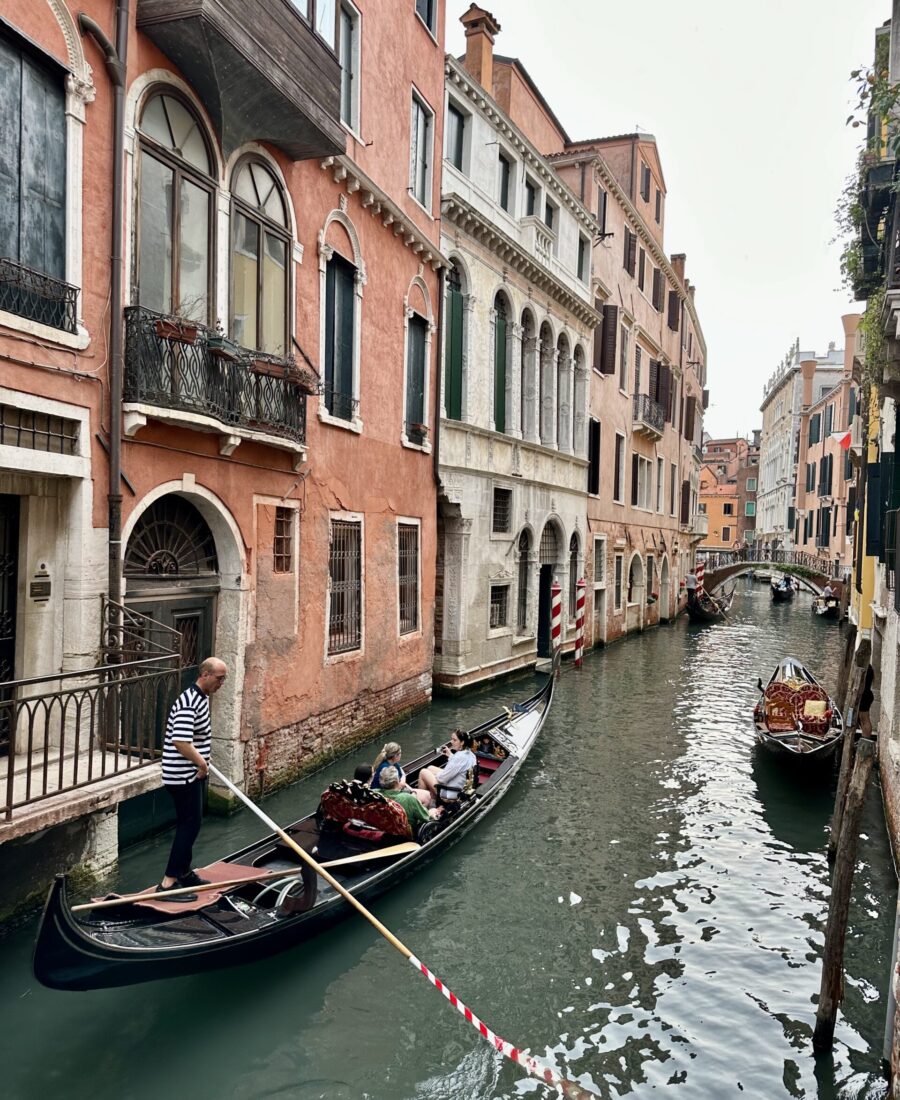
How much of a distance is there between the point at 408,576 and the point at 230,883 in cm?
667

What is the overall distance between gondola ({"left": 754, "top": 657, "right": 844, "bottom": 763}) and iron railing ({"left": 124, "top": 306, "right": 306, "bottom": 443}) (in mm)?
6668

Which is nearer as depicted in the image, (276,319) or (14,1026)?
(14,1026)

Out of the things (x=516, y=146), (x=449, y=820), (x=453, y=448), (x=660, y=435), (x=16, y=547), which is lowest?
(x=449, y=820)

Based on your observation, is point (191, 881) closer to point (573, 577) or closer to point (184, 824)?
point (184, 824)

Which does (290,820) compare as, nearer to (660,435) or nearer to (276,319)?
(276,319)

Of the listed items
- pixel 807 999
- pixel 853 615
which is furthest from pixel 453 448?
pixel 853 615

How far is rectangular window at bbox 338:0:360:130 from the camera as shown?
948 centimetres

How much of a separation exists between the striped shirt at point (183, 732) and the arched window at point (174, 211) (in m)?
3.18

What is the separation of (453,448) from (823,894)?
7982mm

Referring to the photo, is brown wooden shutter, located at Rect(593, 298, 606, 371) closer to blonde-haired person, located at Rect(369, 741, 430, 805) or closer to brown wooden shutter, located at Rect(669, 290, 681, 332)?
brown wooden shutter, located at Rect(669, 290, 681, 332)

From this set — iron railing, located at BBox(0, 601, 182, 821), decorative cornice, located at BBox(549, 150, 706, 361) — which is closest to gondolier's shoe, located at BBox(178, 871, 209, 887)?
iron railing, located at BBox(0, 601, 182, 821)

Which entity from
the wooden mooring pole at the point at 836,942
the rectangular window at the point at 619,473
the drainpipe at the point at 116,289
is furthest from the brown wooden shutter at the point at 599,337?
the wooden mooring pole at the point at 836,942

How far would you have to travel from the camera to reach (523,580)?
16391 mm

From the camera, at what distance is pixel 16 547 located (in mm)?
5715
